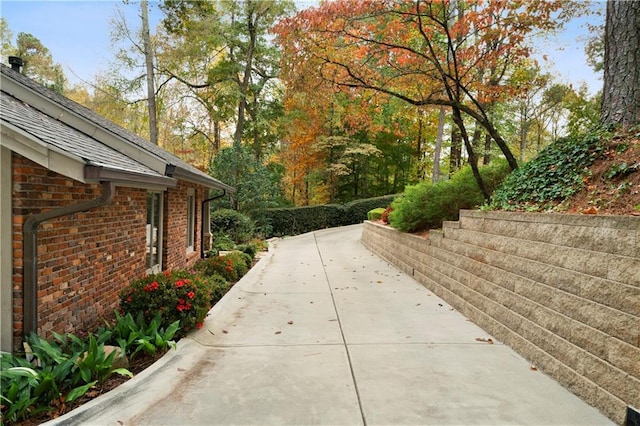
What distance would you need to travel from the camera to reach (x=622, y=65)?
5.16 metres

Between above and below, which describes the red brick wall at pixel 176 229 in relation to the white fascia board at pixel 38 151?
below

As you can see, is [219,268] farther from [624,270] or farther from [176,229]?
[624,270]

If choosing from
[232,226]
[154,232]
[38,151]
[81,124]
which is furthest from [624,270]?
[232,226]

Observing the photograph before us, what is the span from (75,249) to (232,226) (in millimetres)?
10854

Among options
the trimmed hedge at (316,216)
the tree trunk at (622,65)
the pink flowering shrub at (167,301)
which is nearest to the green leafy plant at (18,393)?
the pink flowering shrub at (167,301)

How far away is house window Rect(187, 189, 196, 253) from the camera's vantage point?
9.44 metres

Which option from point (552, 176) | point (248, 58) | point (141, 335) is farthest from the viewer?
point (248, 58)

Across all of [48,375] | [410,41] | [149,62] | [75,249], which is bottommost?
[48,375]

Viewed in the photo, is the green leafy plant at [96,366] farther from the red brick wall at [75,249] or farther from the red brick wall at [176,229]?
the red brick wall at [176,229]

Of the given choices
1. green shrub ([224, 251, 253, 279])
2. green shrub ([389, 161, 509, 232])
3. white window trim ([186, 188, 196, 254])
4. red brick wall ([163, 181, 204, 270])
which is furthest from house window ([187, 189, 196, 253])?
green shrub ([389, 161, 509, 232])

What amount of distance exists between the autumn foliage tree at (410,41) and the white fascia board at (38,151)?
562 cm

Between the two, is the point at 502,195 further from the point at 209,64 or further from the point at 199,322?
the point at 209,64

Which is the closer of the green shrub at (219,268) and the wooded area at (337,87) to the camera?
the wooded area at (337,87)

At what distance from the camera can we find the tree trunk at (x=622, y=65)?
5020mm
